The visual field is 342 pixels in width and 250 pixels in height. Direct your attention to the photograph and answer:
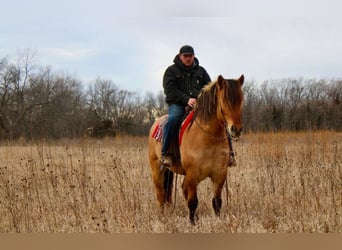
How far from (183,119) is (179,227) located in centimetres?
147

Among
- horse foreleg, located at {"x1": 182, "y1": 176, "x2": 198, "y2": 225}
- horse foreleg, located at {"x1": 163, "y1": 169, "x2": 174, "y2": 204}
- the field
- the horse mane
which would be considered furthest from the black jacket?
the field

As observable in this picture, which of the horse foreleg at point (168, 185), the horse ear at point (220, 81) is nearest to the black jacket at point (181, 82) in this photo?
the horse ear at point (220, 81)

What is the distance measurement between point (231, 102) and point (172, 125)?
1198 millimetres

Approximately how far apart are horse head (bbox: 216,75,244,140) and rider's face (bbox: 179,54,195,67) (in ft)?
2.55

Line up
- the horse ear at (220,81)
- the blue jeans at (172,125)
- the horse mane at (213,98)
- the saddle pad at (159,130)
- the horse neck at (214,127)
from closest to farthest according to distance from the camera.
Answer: the horse mane at (213,98) < the horse ear at (220,81) < the horse neck at (214,127) < the blue jeans at (172,125) < the saddle pad at (159,130)

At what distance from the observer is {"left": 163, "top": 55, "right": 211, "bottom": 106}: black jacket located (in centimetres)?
487

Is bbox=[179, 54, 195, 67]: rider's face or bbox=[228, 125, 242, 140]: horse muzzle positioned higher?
bbox=[179, 54, 195, 67]: rider's face

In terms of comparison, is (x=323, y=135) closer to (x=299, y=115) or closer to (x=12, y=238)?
(x=299, y=115)

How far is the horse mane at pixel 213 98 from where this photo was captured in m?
3.96

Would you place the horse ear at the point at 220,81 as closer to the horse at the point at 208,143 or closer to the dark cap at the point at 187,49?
the horse at the point at 208,143

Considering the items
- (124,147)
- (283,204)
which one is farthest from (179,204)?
(124,147)

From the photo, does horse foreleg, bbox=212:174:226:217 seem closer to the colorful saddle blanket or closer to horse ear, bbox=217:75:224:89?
the colorful saddle blanket

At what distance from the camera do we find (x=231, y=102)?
3.96 m

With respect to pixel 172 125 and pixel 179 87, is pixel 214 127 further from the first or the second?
pixel 179 87
